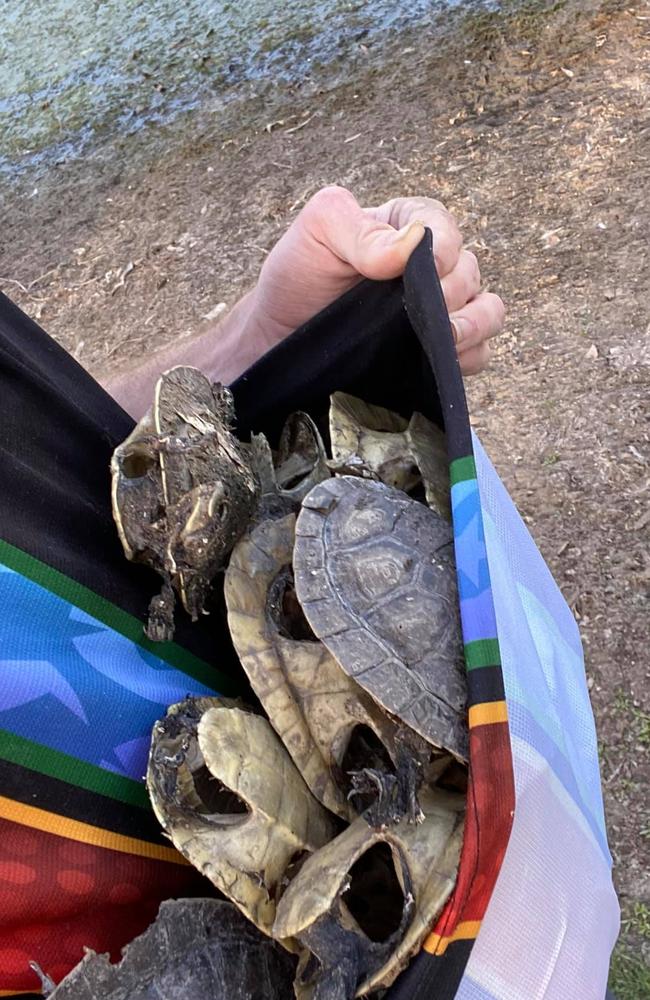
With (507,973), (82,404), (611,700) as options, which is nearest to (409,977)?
(507,973)

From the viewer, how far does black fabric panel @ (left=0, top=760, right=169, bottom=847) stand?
79 cm

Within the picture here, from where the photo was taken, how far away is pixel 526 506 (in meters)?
2.29

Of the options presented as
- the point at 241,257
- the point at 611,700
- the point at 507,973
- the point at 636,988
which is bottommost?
the point at 636,988

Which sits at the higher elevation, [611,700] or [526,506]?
[526,506]

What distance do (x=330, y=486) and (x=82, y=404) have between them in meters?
0.34

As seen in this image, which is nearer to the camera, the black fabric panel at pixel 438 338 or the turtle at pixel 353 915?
the turtle at pixel 353 915

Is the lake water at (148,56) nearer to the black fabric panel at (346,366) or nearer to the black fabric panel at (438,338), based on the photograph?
the black fabric panel at (346,366)

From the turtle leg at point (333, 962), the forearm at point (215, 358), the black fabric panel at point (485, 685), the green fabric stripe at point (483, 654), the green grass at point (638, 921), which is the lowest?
the green grass at point (638, 921)

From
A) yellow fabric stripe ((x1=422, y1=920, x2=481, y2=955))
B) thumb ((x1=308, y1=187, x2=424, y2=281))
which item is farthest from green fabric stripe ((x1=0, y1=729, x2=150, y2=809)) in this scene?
thumb ((x1=308, y1=187, x2=424, y2=281))

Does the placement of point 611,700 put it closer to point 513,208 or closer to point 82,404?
point 82,404

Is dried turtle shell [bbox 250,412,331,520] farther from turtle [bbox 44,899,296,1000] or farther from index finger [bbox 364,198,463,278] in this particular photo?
turtle [bbox 44,899,296,1000]

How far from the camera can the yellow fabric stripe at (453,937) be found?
77cm

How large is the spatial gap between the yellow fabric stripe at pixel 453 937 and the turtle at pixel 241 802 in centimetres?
19

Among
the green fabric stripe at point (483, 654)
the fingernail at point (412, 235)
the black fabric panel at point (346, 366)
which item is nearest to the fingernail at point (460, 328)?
the black fabric panel at point (346, 366)
